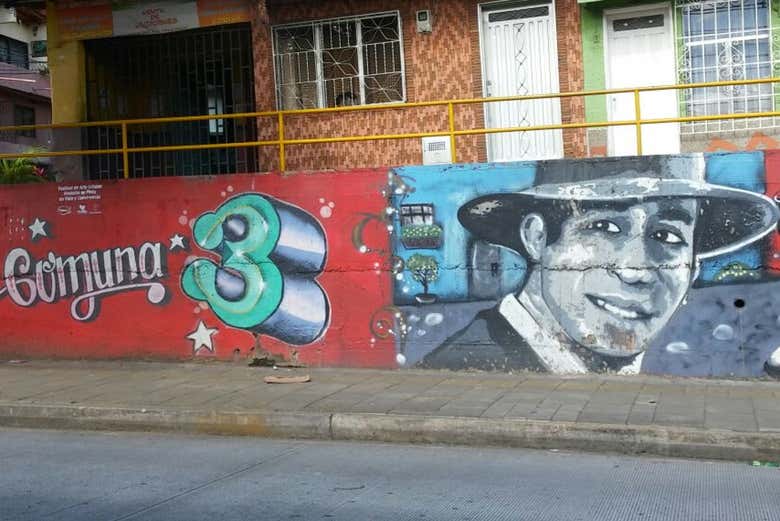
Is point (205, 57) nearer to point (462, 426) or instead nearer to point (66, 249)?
point (66, 249)

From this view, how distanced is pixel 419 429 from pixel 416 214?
363 cm

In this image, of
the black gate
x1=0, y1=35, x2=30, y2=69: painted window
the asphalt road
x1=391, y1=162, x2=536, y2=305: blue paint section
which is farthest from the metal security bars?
x1=0, y1=35, x2=30, y2=69: painted window

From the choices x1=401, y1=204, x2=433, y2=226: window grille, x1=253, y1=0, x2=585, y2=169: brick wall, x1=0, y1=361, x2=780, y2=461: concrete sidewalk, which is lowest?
x1=0, y1=361, x2=780, y2=461: concrete sidewalk

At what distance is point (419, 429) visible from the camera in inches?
315

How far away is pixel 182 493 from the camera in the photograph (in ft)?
20.5

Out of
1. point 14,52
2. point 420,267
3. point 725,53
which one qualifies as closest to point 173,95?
point 420,267

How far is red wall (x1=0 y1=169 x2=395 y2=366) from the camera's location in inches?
436

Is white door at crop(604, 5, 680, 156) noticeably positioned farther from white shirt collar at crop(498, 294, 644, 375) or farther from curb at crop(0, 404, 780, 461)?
curb at crop(0, 404, 780, 461)

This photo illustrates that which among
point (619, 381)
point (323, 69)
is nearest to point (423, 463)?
point (619, 381)

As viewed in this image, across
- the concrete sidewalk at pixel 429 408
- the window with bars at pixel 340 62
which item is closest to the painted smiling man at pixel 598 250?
the concrete sidewalk at pixel 429 408

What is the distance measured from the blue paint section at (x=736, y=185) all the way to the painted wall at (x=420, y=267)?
2 centimetres

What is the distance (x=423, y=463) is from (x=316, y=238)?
4683 mm

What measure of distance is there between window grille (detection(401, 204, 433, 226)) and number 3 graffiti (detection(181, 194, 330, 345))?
44.6 inches

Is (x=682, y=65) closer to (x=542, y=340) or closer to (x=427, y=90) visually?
(x=427, y=90)
